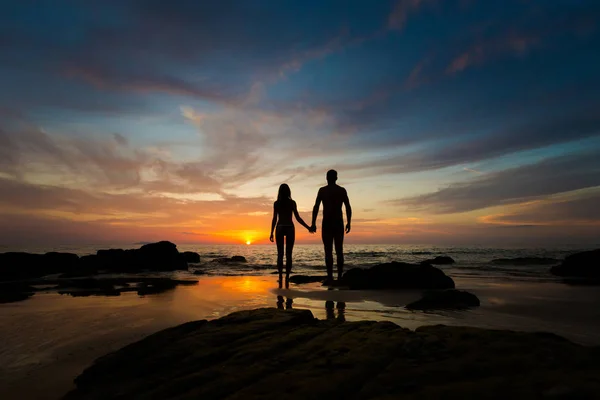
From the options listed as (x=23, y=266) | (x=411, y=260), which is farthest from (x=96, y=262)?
(x=411, y=260)

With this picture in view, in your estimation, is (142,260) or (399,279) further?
(142,260)

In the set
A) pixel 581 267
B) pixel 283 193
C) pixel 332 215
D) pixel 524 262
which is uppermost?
pixel 283 193

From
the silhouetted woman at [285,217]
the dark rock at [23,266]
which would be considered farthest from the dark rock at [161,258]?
the silhouetted woman at [285,217]

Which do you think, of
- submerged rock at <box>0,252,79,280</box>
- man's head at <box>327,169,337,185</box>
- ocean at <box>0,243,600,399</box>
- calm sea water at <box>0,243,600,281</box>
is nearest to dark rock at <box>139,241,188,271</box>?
calm sea water at <box>0,243,600,281</box>

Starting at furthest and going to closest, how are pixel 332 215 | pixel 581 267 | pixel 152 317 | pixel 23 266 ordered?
pixel 23 266
pixel 581 267
pixel 332 215
pixel 152 317

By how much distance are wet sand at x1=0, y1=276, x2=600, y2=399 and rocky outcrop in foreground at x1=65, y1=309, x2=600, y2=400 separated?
70 centimetres

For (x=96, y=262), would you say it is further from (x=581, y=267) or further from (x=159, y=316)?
(x=581, y=267)

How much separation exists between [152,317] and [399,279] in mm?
6229

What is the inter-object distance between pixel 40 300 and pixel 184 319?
4.16 m

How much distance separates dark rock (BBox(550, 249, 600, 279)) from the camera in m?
13.1

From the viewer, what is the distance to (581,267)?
43.6 ft

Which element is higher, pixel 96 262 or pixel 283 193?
pixel 283 193

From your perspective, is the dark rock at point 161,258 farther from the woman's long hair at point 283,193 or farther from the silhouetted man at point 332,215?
the silhouetted man at point 332,215

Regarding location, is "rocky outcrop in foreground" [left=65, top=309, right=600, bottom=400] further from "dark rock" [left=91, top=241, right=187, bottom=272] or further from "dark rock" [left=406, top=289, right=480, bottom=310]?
"dark rock" [left=91, top=241, right=187, bottom=272]
